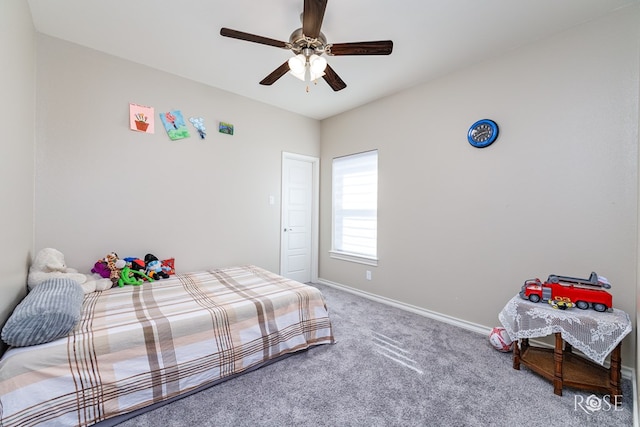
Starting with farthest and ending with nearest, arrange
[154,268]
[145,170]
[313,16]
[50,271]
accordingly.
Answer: [145,170] → [154,268] → [50,271] → [313,16]

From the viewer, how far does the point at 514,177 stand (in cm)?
236

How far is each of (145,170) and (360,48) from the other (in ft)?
7.97

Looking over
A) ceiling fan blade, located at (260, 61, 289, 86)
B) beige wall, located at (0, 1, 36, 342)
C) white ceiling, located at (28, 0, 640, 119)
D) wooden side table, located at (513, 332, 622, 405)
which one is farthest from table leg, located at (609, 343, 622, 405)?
beige wall, located at (0, 1, 36, 342)

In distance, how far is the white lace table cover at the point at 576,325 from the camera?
1.57 metres

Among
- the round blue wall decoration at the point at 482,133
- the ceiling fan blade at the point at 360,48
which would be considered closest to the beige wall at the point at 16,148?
the ceiling fan blade at the point at 360,48

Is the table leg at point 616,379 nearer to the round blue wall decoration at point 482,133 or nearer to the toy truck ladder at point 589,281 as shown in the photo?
the toy truck ladder at point 589,281

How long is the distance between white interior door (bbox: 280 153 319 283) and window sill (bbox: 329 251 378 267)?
1.30ft

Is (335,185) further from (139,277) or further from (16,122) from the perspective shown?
(16,122)

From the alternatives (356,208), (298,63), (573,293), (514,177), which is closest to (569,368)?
(573,293)

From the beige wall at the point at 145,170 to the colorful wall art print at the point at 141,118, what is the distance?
5cm

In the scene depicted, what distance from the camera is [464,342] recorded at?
7.77 feet

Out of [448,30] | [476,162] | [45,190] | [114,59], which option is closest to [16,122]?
[45,190]

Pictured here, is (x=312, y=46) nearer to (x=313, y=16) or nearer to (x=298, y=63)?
(x=298, y=63)

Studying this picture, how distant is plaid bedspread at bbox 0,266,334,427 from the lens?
128 centimetres
